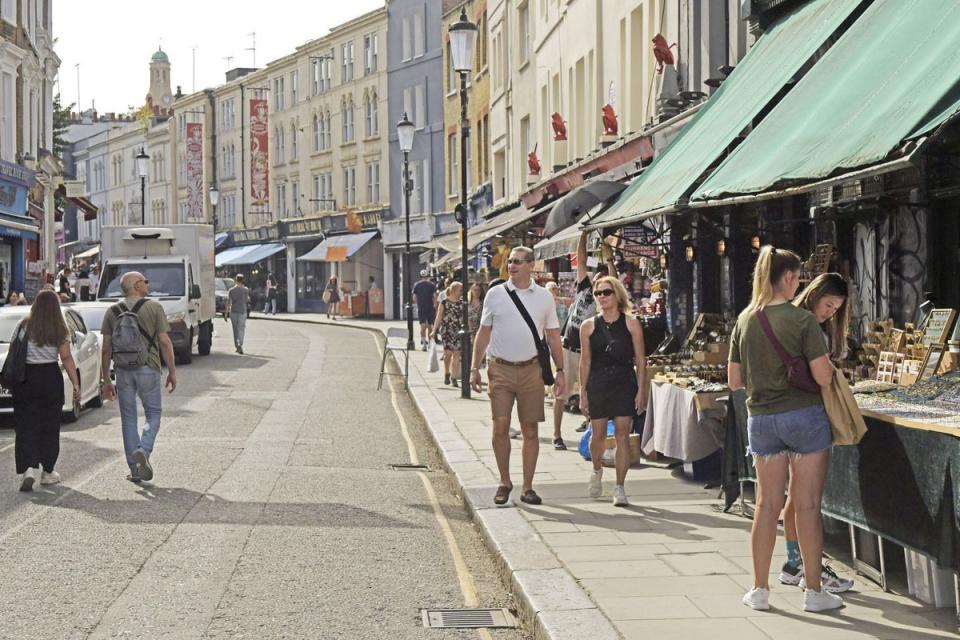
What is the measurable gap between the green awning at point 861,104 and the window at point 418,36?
157ft

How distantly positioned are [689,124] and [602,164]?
28.5 ft

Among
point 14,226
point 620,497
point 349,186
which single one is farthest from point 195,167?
point 620,497

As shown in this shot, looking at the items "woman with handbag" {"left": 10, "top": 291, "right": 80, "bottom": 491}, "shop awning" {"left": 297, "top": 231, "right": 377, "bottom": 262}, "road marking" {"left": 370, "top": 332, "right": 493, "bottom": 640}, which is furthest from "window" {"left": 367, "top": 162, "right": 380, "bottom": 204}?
"woman with handbag" {"left": 10, "top": 291, "right": 80, "bottom": 491}

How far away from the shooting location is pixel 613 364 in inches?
424

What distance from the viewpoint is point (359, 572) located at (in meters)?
8.70

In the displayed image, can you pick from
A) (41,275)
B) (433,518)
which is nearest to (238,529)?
(433,518)

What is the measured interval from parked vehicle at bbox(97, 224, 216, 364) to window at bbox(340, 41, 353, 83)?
3295 centimetres

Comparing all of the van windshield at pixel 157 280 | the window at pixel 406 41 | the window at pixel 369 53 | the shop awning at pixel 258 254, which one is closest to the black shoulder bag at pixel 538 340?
the van windshield at pixel 157 280

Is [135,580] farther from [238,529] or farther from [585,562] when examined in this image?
[585,562]

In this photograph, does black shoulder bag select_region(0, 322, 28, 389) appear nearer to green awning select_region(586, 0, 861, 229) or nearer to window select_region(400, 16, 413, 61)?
green awning select_region(586, 0, 861, 229)

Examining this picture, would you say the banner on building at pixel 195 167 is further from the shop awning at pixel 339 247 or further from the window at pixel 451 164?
the window at pixel 451 164

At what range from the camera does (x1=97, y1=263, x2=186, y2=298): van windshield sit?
29734 millimetres

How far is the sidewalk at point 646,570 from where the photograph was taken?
6.76m

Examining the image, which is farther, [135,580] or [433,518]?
[433,518]
